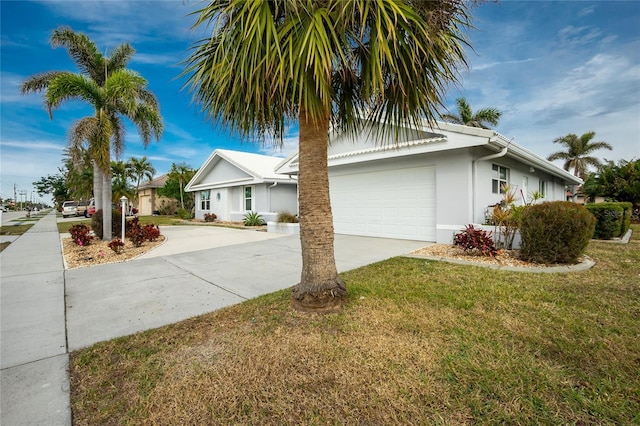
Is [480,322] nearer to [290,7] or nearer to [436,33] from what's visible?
[436,33]

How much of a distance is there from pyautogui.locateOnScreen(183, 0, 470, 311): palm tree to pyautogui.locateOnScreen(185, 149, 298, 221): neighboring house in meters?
12.7

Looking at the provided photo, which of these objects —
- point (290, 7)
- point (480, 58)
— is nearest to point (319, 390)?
point (290, 7)

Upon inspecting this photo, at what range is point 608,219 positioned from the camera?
10.3m

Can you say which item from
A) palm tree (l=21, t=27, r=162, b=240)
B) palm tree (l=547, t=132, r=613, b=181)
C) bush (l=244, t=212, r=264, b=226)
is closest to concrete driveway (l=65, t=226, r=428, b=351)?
palm tree (l=21, t=27, r=162, b=240)

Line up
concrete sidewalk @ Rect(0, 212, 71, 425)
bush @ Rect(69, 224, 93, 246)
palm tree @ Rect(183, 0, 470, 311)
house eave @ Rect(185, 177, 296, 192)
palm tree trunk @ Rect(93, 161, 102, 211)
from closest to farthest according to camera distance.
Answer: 1. concrete sidewalk @ Rect(0, 212, 71, 425)
2. palm tree @ Rect(183, 0, 470, 311)
3. bush @ Rect(69, 224, 93, 246)
4. palm tree trunk @ Rect(93, 161, 102, 211)
5. house eave @ Rect(185, 177, 296, 192)

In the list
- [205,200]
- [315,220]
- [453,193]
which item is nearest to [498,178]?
[453,193]

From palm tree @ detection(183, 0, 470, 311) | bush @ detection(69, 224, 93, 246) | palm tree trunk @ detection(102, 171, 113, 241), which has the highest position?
palm tree @ detection(183, 0, 470, 311)

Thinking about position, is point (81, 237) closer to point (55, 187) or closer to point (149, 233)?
point (149, 233)

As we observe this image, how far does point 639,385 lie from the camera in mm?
2367

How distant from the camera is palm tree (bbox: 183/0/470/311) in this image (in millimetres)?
3045

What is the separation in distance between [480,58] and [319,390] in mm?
4479

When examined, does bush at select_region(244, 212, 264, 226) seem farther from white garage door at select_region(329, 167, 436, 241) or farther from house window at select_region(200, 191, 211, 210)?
house window at select_region(200, 191, 211, 210)

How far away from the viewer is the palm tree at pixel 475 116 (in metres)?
25.2

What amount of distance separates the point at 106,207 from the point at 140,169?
106 ft
